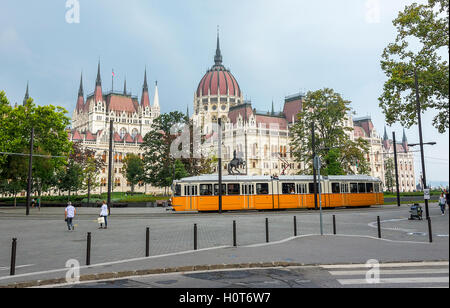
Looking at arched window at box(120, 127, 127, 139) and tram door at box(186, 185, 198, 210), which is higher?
arched window at box(120, 127, 127, 139)

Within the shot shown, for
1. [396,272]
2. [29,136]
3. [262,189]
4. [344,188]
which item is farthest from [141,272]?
[29,136]

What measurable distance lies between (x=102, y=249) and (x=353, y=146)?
3705 centimetres

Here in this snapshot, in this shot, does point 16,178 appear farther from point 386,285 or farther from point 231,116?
point 231,116

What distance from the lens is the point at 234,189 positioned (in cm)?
2653

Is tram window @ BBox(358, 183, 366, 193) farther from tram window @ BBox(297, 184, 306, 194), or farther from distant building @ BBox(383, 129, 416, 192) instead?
distant building @ BBox(383, 129, 416, 192)

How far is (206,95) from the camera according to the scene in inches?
5359

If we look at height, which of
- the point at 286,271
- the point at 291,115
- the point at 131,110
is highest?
the point at 131,110

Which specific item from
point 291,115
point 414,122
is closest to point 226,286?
point 414,122

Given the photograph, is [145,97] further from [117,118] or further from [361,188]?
[361,188]

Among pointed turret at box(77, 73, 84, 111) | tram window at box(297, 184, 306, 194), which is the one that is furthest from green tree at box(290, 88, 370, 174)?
pointed turret at box(77, 73, 84, 111)

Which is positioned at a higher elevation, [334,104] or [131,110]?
[131,110]

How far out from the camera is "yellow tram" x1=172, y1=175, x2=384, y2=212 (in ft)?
84.6

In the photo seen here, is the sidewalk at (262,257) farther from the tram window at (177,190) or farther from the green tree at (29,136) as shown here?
the green tree at (29,136)

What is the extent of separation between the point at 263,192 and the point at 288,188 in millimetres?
2224
